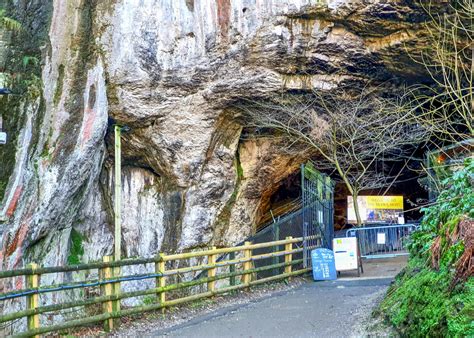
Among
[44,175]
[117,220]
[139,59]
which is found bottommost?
[117,220]

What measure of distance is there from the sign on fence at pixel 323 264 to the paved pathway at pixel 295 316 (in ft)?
5.19

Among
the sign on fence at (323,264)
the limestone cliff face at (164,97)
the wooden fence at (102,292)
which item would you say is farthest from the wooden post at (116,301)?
the sign on fence at (323,264)

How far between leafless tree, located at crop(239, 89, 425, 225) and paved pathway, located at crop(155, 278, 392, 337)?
609 centimetres

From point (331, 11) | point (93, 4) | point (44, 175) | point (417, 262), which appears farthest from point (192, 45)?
point (417, 262)

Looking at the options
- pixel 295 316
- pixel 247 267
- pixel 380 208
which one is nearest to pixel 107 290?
pixel 295 316

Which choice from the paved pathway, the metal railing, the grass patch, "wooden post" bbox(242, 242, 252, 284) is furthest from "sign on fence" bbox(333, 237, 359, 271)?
the grass patch

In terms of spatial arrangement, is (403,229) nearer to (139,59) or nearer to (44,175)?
(139,59)

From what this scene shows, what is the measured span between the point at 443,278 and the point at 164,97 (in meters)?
10.8

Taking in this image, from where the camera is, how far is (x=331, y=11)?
1473 centimetres

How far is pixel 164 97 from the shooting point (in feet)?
51.4

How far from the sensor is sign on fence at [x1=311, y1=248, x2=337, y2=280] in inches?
549

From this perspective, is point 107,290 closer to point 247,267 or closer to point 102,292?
point 102,292

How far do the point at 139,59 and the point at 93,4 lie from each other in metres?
1.73

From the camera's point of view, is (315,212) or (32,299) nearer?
(32,299)
